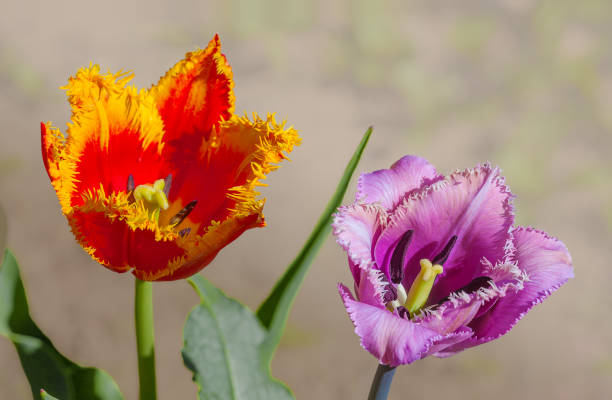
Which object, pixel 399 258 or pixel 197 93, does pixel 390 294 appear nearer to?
pixel 399 258

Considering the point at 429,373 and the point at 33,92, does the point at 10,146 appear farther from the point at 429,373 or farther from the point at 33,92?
the point at 429,373

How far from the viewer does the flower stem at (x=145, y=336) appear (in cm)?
31

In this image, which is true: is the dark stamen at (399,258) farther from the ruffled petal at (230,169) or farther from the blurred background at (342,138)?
the blurred background at (342,138)

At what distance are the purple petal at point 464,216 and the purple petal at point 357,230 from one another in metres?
0.02

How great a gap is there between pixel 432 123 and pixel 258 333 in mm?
452

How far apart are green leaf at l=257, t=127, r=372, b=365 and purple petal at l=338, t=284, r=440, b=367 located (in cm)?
9

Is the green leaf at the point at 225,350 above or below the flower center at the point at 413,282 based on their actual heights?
below

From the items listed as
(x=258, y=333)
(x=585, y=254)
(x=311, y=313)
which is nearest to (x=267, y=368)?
(x=258, y=333)

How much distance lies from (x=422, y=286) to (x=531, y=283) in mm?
44

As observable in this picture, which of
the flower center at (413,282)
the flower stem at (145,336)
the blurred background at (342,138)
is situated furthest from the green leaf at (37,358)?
the blurred background at (342,138)

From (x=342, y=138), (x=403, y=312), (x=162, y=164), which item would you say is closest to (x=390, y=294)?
(x=403, y=312)

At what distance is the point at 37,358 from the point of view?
333mm

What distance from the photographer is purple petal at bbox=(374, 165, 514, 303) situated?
301 mm

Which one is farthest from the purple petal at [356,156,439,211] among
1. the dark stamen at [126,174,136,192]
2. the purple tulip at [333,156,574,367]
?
the dark stamen at [126,174,136,192]
